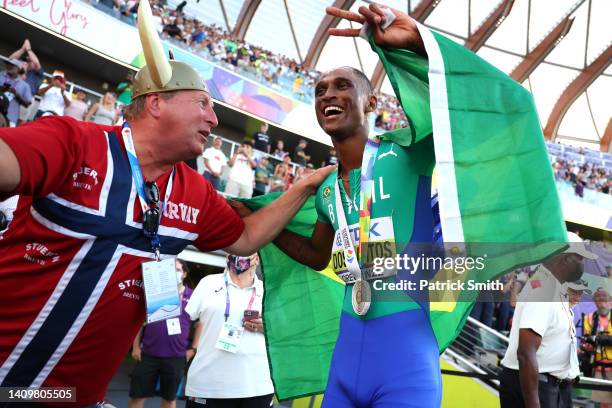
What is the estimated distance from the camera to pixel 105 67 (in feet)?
53.6

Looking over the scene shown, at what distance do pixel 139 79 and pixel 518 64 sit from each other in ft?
127

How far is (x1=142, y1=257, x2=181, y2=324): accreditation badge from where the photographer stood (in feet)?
6.94

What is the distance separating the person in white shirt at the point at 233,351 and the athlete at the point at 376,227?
7.97 feet

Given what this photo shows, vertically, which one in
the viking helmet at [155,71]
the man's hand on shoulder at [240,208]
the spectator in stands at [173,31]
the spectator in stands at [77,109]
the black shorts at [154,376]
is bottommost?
the black shorts at [154,376]

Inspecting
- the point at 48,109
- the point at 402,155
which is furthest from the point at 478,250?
the point at 48,109

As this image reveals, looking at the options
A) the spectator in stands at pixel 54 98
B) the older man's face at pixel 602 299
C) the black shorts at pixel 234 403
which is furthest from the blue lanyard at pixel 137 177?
the spectator in stands at pixel 54 98

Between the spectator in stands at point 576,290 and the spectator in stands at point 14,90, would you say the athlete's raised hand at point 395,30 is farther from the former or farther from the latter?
the spectator in stands at point 14,90

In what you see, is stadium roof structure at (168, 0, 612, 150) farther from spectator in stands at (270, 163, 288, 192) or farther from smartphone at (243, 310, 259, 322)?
smartphone at (243, 310, 259, 322)

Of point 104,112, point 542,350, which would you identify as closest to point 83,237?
point 542,350

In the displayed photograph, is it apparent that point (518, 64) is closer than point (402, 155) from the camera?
No

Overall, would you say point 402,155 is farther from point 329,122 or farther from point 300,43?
point 300,43

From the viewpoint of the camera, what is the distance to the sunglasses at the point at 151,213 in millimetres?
2096

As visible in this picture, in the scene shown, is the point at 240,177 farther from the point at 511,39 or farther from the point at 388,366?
the point at 511,39

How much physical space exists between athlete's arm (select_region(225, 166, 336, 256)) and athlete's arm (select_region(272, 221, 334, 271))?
173mm
